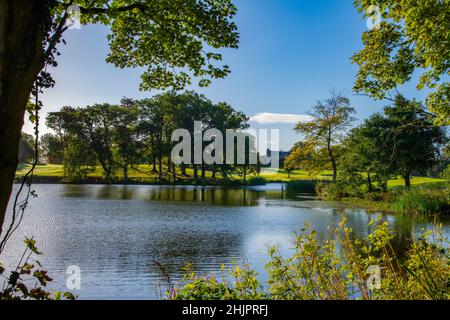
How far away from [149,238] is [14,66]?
47.0ft

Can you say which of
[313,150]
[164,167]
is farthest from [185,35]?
[164,167]

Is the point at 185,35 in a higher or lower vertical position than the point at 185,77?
higher

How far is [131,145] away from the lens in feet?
238

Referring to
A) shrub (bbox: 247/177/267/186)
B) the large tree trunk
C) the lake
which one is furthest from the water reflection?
the large tree trunk

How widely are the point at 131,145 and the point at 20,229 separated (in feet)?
180

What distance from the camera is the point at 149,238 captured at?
16469 mm

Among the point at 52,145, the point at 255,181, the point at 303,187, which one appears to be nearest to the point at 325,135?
the point at 303,187

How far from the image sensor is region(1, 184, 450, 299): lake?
34.2ft

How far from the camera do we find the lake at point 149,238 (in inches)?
410

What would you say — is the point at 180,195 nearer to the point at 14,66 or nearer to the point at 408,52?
the point at 408,52

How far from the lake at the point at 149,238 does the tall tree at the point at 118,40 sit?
271 centimetres

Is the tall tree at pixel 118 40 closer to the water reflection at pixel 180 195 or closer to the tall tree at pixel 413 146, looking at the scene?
the water reflection at pixel 180 195

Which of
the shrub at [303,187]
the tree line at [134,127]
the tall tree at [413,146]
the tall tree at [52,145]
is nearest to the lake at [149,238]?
the tall tree at [413,146]
